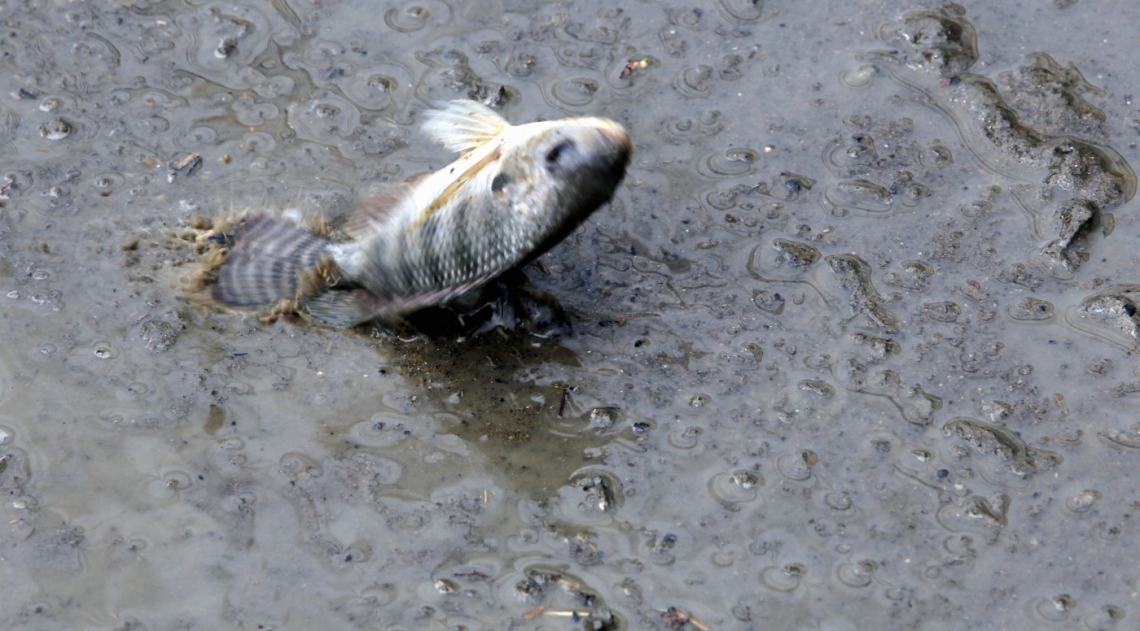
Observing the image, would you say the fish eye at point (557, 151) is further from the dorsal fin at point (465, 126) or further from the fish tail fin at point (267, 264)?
the fish tail fin at point (267, 264)

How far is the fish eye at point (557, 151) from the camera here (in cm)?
381

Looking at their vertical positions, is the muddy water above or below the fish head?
below

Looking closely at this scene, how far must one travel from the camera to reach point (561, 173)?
12.5 ft

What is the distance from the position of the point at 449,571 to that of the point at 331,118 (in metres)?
2.17

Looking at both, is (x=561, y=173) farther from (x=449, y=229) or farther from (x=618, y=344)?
(x=618, y=344)

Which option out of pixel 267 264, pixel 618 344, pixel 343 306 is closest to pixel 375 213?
pixel 343 306

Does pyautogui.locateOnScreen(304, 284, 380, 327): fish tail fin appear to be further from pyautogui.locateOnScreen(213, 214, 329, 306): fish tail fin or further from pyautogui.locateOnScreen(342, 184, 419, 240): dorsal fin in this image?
pyautogui.locateOnScreen(342, 184, 419, 240): dorsal fin

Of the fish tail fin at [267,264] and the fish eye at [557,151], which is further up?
the fish eye at [557,151]

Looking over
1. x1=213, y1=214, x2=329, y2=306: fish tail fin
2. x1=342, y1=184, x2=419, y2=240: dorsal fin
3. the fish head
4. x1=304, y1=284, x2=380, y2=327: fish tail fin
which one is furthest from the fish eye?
x1=213, y1=214, x2=329, y2=306: fish tail fin

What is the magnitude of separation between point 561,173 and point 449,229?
0.45 m

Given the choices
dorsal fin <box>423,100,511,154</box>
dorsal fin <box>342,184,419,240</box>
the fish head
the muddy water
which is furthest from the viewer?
dorsal fin <box>423,100,511,154</box>

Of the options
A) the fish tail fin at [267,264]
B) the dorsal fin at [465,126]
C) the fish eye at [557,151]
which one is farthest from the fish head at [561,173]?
the fish tail fin at [267,264]

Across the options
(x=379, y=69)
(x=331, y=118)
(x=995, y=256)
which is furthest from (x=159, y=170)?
(x=995, y=256)

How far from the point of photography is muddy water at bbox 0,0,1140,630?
3.69 m
